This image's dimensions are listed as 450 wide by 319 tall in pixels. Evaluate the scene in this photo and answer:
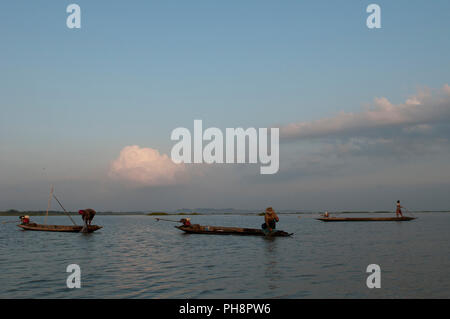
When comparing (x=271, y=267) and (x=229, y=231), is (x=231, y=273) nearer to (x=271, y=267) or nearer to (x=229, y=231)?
(x=271, y=267)

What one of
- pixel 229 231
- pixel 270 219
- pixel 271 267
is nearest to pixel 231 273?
pixel 271 267

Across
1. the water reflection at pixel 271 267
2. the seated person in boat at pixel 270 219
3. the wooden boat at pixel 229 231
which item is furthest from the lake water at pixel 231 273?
the wooden boat at pixel 229 231

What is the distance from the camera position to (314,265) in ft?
62.6

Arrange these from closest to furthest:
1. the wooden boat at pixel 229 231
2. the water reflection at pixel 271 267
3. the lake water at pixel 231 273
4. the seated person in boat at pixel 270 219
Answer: the lake water at pixel 231 273, the water reflection at pixel 271 267, the seated person in boat at pixel 270 219, the wooden boat at pixel 229 231

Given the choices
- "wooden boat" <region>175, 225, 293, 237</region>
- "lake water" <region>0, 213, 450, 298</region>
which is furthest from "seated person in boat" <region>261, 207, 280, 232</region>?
"lake water" <region>0, 213, 450, 298</region>

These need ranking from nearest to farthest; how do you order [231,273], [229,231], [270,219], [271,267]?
[231,273], [271,267], [270,219], [229,231]

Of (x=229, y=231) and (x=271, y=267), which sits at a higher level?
(x=271, y=267)

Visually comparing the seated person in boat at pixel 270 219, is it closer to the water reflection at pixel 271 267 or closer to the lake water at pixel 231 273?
the water reflection at pixel 271 267

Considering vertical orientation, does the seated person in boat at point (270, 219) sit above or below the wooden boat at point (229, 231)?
above

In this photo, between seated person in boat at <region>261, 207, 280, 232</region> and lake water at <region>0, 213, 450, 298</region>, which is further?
seated person in boat at <region>261, 207, 280, 232</region>

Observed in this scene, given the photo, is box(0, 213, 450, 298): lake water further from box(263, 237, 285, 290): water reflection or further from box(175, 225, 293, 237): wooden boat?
box(175, 225, 293, 237): wooden boat

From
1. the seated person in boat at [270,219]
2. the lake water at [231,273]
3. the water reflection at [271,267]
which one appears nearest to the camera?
the lake water at [231,273]

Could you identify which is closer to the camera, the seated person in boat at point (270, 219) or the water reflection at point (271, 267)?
the water reflection at point (271, 267)
